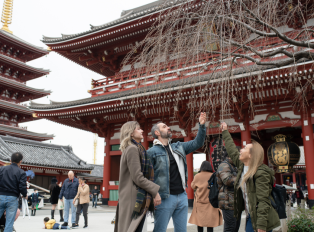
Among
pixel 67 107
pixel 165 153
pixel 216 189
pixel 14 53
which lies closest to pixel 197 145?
pixel 165 153

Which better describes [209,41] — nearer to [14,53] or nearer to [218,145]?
[218,145]

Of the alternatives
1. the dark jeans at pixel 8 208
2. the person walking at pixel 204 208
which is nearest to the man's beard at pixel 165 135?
the person walking at pixel 204 208

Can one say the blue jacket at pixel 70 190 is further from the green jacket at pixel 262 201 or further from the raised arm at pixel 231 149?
the green jacket at pixel 262 201

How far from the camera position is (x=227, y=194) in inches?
150

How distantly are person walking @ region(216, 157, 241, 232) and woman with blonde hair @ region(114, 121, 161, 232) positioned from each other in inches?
51.1

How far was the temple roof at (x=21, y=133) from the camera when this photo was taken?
23203mm

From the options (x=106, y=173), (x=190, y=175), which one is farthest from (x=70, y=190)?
(x=106, y=173)

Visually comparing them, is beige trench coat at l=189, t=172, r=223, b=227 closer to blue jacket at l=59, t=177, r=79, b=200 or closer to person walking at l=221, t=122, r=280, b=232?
person walking at l=221, t=122, r=280, b=232

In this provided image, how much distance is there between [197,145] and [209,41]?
162 centimetres

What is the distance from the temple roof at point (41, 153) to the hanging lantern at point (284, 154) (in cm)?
1389

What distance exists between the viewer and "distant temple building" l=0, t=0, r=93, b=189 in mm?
18078

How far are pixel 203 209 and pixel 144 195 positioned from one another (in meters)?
2.16

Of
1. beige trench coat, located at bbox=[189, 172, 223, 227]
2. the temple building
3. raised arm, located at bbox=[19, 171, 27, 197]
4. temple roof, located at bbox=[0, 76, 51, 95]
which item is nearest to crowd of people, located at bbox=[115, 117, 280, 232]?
beige trench coat, located at bbox=[189, 172, 223, 227]

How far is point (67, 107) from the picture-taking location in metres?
12.4
